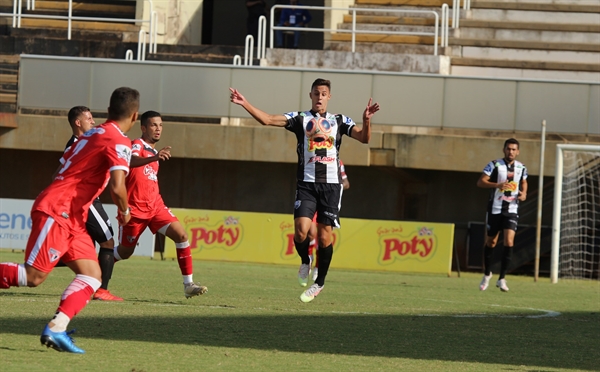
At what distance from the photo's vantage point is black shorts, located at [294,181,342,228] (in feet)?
31.9

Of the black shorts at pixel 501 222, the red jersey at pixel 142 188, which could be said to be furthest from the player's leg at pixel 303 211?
the black shorts at pixel 501 222

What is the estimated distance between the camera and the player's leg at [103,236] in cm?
903

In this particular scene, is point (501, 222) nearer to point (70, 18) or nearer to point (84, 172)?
point (84, 172)

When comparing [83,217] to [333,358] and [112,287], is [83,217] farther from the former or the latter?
[112,287]

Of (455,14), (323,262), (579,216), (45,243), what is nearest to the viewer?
(45,243)

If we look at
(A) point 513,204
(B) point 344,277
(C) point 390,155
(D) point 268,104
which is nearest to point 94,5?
(D) point 268,104

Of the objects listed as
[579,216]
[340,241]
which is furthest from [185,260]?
[579,216]

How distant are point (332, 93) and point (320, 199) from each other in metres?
11.6

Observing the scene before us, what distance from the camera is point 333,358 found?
6316 millimetres

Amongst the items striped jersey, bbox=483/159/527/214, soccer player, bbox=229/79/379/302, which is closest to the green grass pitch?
soccer player, bbox=229/79/379/302

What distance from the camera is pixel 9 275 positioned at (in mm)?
5789

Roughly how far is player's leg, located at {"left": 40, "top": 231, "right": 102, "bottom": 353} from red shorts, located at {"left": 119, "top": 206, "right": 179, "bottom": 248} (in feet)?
11.9

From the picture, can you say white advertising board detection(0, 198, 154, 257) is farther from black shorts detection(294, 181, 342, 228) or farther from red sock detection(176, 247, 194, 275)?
black shorts detection(294, 181, 342, 228)

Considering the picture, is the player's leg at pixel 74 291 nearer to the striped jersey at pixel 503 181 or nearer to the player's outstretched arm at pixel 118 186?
the player's outstretched arm at pixel 118 186
